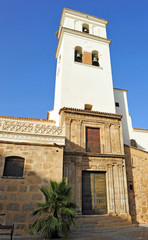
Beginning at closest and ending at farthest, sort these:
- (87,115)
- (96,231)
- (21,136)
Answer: (96,231) → (21,136) → (87,115)

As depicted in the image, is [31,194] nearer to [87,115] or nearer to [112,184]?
[112,184]

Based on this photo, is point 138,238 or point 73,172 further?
point 73,172

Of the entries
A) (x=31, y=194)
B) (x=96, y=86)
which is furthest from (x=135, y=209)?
(x=96, y=86)

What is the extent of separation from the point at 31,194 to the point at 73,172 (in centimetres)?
306

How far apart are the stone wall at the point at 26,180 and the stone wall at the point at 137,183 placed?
5621mm

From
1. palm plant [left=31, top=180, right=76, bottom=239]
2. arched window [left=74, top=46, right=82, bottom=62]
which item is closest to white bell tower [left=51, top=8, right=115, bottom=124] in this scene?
arched window [left=74, top=46, right=82, bottom=62]

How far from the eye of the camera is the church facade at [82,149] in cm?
895

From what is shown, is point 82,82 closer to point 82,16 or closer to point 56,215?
point 82,16

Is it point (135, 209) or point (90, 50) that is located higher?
point (90, 50)

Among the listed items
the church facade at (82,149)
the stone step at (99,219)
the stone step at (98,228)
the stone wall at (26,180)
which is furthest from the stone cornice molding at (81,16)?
the stone step at (98,228)

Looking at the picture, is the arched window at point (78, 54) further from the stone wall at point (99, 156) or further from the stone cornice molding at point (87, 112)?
the stone wall at point (99, 156)

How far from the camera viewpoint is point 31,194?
8633 mm

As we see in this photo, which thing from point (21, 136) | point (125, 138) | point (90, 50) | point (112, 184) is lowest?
point (112, 184)

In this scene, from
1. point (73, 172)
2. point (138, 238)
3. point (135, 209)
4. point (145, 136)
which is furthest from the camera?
point (145, 136)
